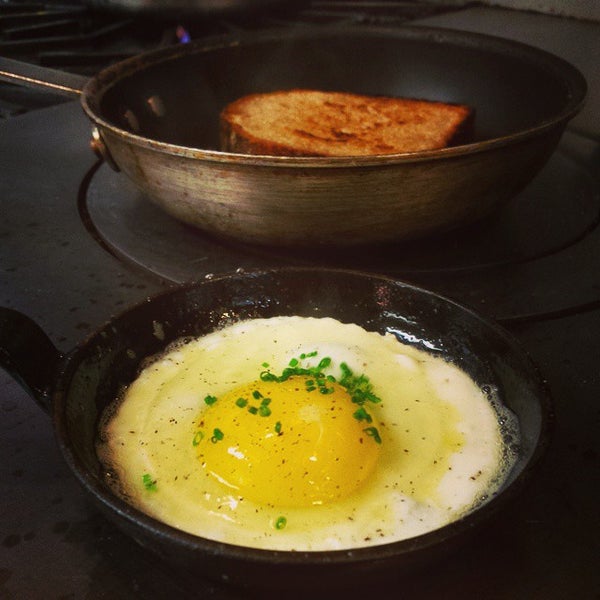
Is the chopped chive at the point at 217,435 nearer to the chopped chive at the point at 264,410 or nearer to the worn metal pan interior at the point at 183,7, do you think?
the chopped chive at the point at 264,410

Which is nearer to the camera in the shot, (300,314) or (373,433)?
(373,433)

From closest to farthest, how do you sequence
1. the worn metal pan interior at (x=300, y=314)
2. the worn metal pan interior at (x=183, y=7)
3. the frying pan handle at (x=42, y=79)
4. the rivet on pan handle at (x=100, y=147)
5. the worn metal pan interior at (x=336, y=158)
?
the worn metal pan interior at (x=300, y=314)
the worn metal pan interior at (x=336, y=158)
the rivet on pan handle at (x=100, y=147)
the frying pan handle at (x=42, y=79)
the worn metal pan interior at (x=183, y=7)

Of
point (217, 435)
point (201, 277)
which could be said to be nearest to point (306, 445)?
point (217, 435)

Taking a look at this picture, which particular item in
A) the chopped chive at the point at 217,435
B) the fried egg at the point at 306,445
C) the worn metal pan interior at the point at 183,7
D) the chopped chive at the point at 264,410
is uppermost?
the worn metal pan interior at the point at 183,7

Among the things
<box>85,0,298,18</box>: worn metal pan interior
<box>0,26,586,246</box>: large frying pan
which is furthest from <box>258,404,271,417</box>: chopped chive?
<box>85,0,298,18</box>: worn metal pan interior

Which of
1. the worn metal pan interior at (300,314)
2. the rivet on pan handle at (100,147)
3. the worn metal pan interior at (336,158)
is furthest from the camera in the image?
the rivet on pan handle at (100,147)

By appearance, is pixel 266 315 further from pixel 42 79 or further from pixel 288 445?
pixel 42 79

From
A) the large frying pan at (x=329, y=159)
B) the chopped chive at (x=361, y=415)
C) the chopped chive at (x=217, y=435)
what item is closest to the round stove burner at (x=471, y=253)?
the large frying pan at (x=329, y=159)

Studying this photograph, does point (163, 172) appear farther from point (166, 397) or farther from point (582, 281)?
point (582, 281)
